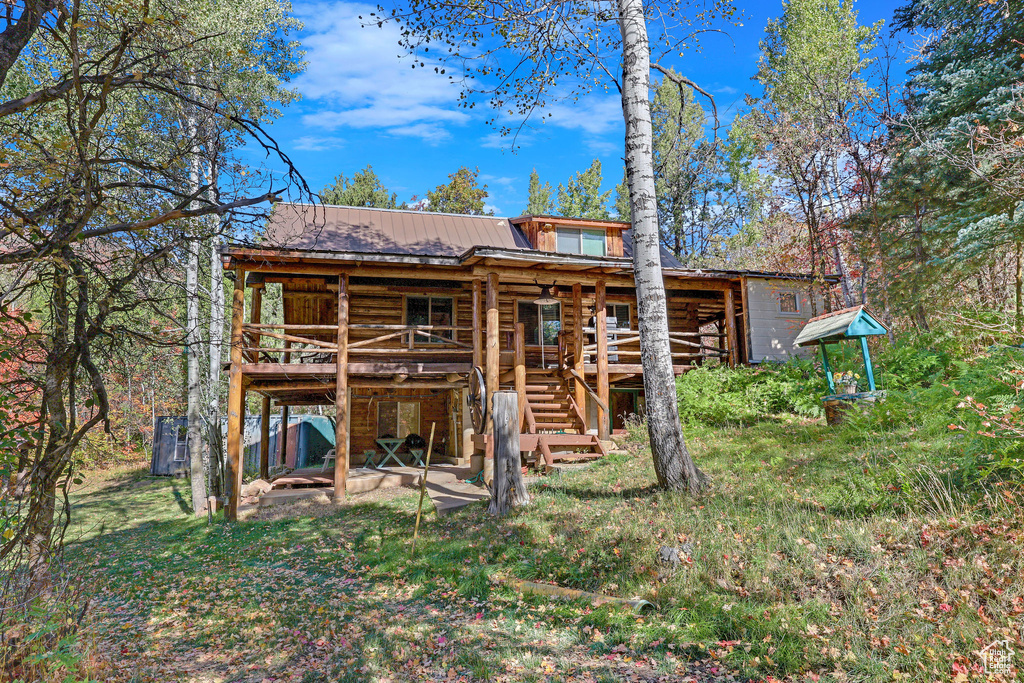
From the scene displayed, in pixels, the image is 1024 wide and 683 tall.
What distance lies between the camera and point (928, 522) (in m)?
5.23

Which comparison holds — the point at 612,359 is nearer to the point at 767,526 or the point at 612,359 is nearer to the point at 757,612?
the point at 767,526

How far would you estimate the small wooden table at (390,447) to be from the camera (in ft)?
53.4

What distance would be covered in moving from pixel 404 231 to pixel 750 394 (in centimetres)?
1088

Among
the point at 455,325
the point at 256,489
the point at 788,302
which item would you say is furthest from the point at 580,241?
the point at 256,489

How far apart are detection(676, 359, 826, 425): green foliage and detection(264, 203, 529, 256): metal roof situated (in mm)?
6582

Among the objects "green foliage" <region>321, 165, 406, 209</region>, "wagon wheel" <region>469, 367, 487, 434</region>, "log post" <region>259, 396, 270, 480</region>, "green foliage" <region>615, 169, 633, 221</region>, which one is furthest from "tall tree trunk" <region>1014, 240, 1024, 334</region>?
"green foliage" <region>321, 165, 406, 209</region>

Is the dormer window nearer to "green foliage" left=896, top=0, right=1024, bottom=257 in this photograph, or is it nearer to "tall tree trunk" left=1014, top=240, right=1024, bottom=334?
"green foliage" left=896, top=0, right=1024, bottom=257

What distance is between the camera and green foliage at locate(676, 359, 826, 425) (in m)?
12.4

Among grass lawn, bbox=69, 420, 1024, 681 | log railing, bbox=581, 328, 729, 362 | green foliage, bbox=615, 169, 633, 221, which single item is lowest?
grass lawn, bbox=69, 420, 1024, 681

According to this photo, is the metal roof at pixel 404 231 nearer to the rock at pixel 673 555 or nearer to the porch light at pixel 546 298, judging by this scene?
the porch light at pixel 546 298

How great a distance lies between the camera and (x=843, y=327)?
1035 centimetres

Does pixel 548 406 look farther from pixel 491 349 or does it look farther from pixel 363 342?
pixel 363 342

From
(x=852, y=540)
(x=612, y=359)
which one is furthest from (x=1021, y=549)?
(x=612, y=359)

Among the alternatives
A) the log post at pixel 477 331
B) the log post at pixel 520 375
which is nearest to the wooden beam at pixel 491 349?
the log post at pixel 520 375
